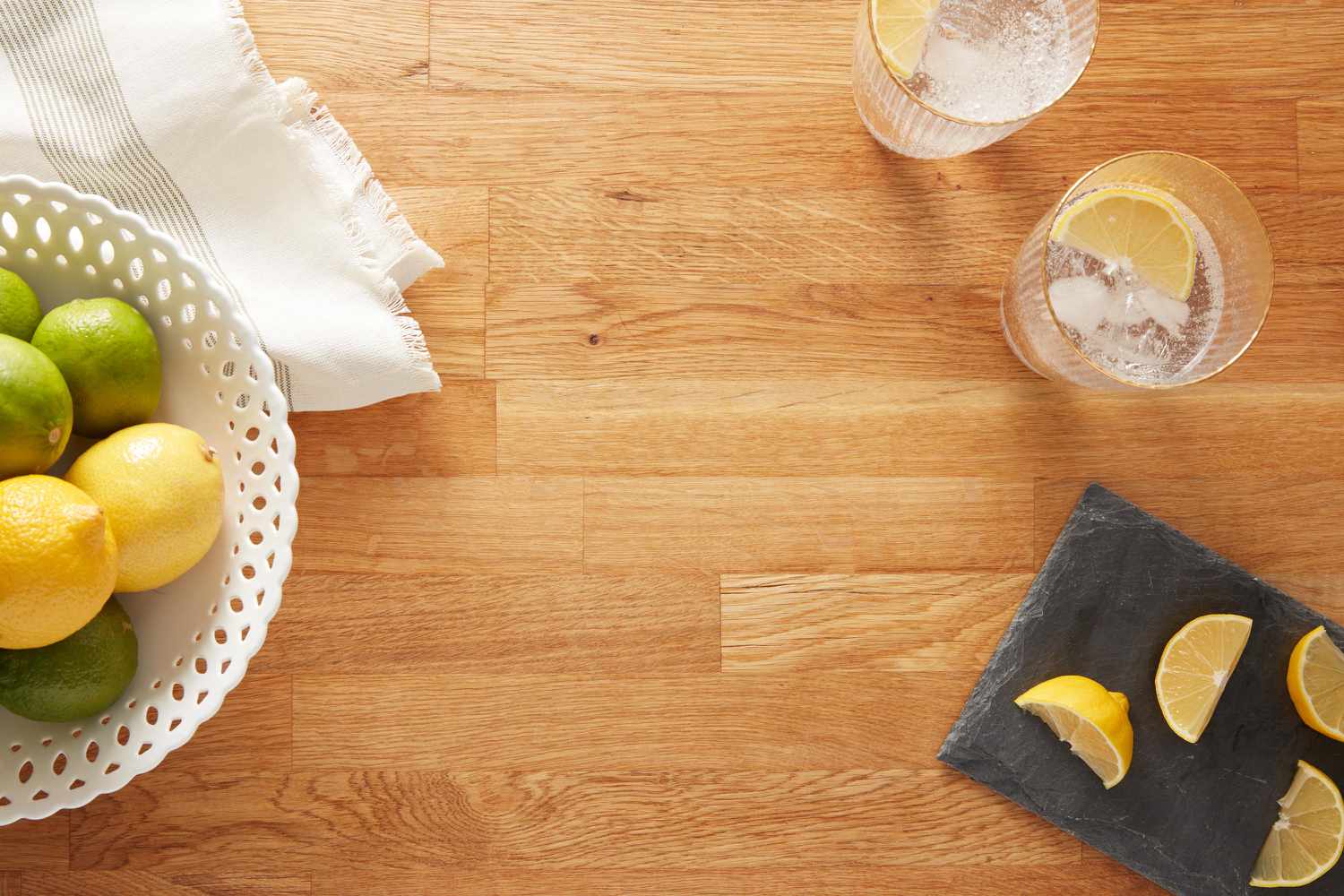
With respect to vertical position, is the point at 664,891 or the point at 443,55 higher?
the point at 443,55

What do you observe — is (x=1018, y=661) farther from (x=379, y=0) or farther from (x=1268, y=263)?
(x=379, y=0)

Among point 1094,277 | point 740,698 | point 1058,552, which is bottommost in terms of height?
point 740,698

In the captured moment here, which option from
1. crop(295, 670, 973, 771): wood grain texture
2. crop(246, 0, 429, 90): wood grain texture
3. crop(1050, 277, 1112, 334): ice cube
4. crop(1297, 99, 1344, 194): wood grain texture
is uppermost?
crop(1297, 99, 1344, 194): wood grain texture

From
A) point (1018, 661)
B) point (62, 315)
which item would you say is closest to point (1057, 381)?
point (1018, 661)

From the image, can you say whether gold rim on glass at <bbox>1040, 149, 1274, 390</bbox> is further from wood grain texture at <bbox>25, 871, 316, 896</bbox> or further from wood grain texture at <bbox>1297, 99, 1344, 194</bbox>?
wood grain texture at <bbox>25, 871, 316, 896</bbox>

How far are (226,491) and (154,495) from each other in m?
0.08

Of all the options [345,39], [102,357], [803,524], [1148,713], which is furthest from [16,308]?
[1148,713]

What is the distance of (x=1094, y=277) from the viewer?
0.88 metres

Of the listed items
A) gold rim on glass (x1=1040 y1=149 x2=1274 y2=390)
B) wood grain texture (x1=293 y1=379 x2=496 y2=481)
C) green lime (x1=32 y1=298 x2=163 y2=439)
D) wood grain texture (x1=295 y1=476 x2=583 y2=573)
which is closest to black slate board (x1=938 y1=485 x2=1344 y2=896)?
gold rim on glass (x1=1040 y1=149 x2=1274 y2=390)

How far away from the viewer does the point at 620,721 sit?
929 mm

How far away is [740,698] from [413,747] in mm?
317

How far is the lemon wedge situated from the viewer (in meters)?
0.89

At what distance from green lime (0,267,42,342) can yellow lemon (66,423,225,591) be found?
3.9 inches

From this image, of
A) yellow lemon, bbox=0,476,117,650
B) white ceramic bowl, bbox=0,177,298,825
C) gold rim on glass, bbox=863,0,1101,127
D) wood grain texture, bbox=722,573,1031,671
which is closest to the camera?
yellow lemon, bbox=0,476,117,650
